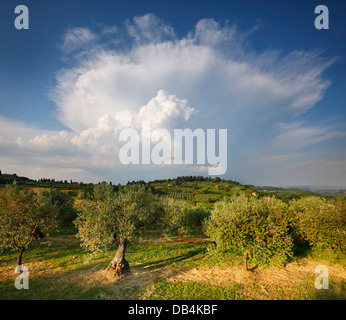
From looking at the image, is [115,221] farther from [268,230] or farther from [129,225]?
[268,230]

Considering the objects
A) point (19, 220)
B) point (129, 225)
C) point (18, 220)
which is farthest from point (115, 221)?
point (18, 220)

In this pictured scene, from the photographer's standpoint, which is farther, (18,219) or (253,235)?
(253,235)

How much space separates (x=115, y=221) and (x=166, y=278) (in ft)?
29.9

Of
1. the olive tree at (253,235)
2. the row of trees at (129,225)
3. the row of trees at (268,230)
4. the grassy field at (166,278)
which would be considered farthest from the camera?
the row of trees at (268,230)

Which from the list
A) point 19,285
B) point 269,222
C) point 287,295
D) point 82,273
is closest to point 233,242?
point 269,222

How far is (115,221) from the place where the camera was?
15.9 m

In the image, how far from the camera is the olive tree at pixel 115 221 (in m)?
15.5

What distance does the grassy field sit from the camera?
14367mm

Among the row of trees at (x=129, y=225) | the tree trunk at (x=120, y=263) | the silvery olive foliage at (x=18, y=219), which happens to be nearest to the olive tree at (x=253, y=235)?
the row of trees at (x=129, y=225)

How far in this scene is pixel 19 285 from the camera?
15.6 metres

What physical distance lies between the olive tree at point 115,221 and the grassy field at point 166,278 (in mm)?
2144

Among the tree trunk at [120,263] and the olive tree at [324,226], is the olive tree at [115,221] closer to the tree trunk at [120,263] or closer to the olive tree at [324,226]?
the tree trunk at [120,263]

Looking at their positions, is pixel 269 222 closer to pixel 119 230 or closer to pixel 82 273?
pixel 119 230

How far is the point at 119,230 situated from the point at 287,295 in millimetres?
18419
